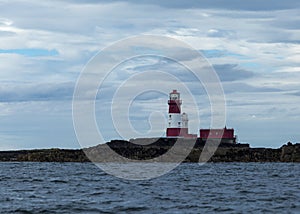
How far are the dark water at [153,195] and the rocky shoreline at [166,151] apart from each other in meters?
37.3

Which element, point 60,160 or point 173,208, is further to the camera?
point 60,160

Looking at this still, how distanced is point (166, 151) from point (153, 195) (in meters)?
52.4

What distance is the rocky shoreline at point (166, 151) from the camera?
93.0 metres

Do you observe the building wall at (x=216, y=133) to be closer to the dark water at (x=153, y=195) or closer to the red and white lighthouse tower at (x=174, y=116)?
the red and white lighthouse tower at (x=174, y=116)

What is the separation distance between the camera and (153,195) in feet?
132

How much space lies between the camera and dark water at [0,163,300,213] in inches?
1351

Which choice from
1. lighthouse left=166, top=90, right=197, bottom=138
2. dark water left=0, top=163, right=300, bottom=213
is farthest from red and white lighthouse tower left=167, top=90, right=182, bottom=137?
dark water left=0, top=163, right=300, bottom=213

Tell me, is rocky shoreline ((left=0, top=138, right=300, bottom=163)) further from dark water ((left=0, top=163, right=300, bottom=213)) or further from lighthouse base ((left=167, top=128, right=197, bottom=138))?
dark water ((left=0, top=163, right=300, bottom=213))

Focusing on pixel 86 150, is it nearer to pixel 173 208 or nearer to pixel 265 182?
pixel 265 182

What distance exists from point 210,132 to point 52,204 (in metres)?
69.9

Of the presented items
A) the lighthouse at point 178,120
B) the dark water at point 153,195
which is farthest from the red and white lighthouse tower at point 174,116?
the dark water at point 153,195

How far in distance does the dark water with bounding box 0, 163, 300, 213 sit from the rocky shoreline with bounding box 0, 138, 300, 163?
37.3 m

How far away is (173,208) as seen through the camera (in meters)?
34.2

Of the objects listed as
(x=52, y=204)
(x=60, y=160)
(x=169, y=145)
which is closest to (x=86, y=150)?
(x=60, y=160)
